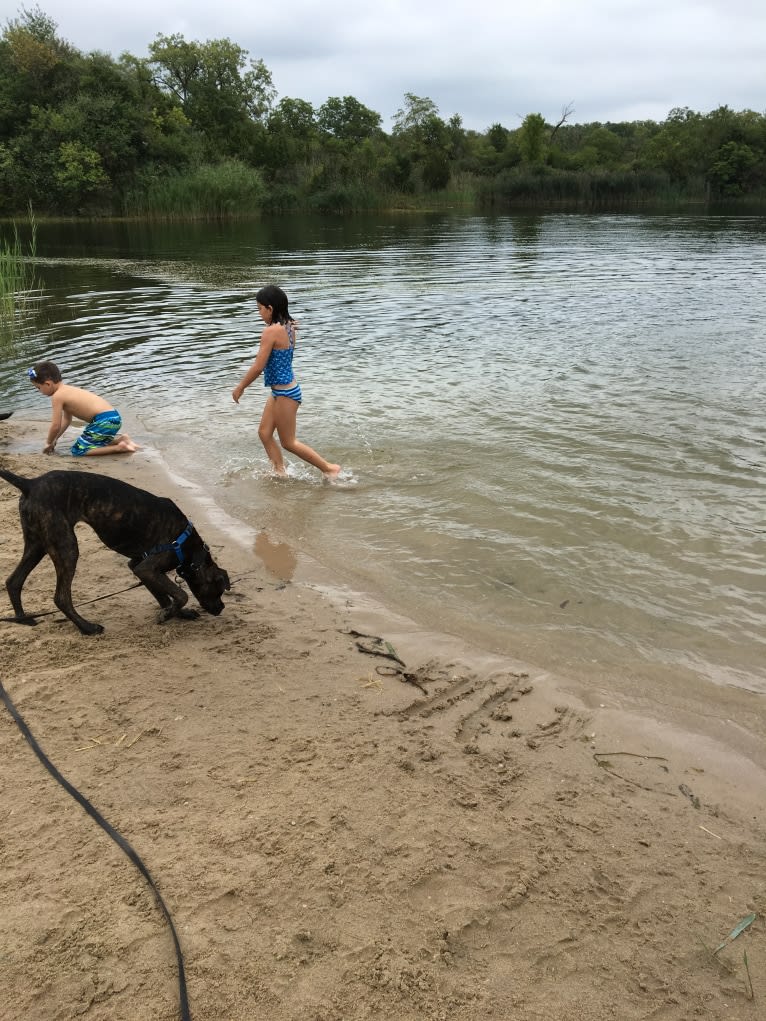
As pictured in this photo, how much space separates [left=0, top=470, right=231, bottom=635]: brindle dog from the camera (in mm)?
4523

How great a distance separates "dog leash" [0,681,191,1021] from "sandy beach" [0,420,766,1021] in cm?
4

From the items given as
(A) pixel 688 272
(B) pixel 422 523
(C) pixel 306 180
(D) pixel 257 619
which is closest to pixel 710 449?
(B) pixel 422 523

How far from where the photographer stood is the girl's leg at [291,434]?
8.00m

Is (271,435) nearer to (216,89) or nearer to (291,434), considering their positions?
(291,434)

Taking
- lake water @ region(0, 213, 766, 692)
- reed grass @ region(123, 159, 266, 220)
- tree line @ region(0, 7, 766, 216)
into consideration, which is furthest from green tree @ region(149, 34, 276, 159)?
lake water @ region(0, 213, 766, 692)

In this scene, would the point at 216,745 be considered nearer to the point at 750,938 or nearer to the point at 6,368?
the point at 750,938

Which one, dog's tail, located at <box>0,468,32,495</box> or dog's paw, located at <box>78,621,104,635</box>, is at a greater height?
dog's tail, located at <box>0,468,32,495</box>

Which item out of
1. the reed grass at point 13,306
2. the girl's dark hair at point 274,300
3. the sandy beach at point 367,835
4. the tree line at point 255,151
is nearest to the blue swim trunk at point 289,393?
the girl's dark hair at point 274,300

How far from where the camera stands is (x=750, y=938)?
271 centimetres

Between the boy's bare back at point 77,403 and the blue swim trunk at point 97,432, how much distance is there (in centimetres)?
10

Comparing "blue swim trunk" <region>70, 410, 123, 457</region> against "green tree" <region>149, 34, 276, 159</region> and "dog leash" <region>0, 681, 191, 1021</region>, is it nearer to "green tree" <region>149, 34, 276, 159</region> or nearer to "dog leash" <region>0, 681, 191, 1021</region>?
"dog leash" <region>0, 681, 191, 1021</region>

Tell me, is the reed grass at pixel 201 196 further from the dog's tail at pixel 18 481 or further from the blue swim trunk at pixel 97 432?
the dog's tail at pixel 18 481

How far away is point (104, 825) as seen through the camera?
10.1 ft

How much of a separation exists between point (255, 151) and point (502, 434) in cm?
7471
